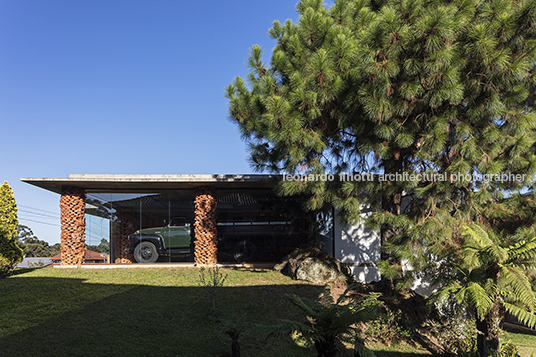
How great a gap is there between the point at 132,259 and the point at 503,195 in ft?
42.0

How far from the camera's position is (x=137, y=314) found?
7441 millimetres

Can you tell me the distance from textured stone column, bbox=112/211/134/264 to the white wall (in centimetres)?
810

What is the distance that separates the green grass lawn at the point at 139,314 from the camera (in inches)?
231

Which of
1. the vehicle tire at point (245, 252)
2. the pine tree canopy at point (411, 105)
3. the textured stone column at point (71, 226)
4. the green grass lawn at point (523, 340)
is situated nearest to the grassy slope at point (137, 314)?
the textured stone column at point (71, 226)

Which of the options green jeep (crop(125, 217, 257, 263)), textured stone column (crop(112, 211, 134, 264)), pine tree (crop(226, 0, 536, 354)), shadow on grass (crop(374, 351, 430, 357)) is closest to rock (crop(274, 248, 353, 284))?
pine tree (crop(226, 0, 536, 354))

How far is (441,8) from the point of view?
6.12m

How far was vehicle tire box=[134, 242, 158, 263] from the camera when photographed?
44.4 ft

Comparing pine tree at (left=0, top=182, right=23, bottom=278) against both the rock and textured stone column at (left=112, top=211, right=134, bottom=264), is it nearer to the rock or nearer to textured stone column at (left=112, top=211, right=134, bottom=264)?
textured stone column at (left=112, top=211, right=134, bottom=264)

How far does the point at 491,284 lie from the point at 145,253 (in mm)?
11587

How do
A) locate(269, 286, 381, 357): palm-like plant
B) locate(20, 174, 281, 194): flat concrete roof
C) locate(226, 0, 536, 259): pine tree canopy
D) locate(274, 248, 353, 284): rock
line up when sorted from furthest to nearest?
locate(20, 174, 281, 194): flat concrete roof
locate(274, 248, 353, 284): rock
locate(226, 0, 536, 259): pine tree canopy
locate(269, 286, 381, 357): palm-like plant

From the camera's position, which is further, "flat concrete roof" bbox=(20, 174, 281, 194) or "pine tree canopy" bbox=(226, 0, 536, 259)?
"flat concrete roof" bbox=(20, 174, 281, 194)

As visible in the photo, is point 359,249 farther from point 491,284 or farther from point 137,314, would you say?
point 137,314

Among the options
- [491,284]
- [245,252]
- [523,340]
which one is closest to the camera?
[491,284]

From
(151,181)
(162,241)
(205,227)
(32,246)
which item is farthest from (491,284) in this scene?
(32,246)
